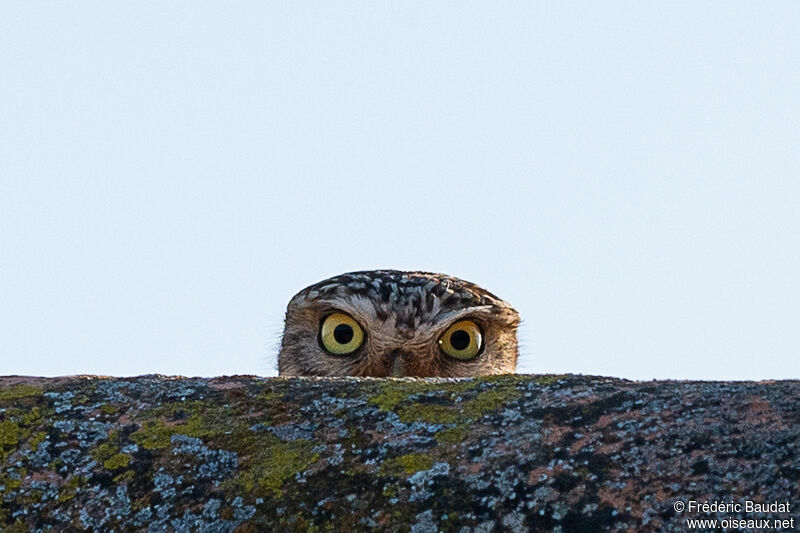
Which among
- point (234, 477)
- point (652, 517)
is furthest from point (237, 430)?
point (652, 517)

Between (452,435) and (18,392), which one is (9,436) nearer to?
(18,392)

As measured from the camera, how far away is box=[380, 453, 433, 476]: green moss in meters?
2.67

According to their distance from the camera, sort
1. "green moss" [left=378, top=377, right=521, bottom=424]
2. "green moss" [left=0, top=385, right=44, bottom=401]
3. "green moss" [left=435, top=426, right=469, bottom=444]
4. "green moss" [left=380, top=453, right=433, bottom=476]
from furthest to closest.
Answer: "green moss" [left=0, top=385, right=44, bottom=401]
"green moss" [left=378, top=377, right=521, bottom=424]
"green moss" [left=435, top=426, right=469, bottom=444]
"green moss" [left=380, top=453, right=433, bottom=476]

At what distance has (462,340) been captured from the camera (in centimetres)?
773

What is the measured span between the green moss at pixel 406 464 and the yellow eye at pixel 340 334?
15.5 feet

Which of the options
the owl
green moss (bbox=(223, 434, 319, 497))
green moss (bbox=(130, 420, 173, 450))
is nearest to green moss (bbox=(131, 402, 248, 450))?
green moss (bbox=(130, 420, 173, 450))

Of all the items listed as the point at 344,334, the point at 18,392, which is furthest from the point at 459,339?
the point at 18,392

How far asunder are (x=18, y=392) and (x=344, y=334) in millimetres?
4398

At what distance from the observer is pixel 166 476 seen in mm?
2781

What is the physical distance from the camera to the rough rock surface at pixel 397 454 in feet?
7.98

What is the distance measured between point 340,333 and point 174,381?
4.32m

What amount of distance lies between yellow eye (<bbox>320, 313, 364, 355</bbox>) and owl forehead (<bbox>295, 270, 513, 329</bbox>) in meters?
0.11

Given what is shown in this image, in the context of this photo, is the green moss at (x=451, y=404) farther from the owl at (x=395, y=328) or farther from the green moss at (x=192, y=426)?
the owl at (x=395, y=328)

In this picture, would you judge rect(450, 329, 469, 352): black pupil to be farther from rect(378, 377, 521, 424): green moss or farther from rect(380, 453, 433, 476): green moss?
rect(380, 453, 433, 476): green moss
